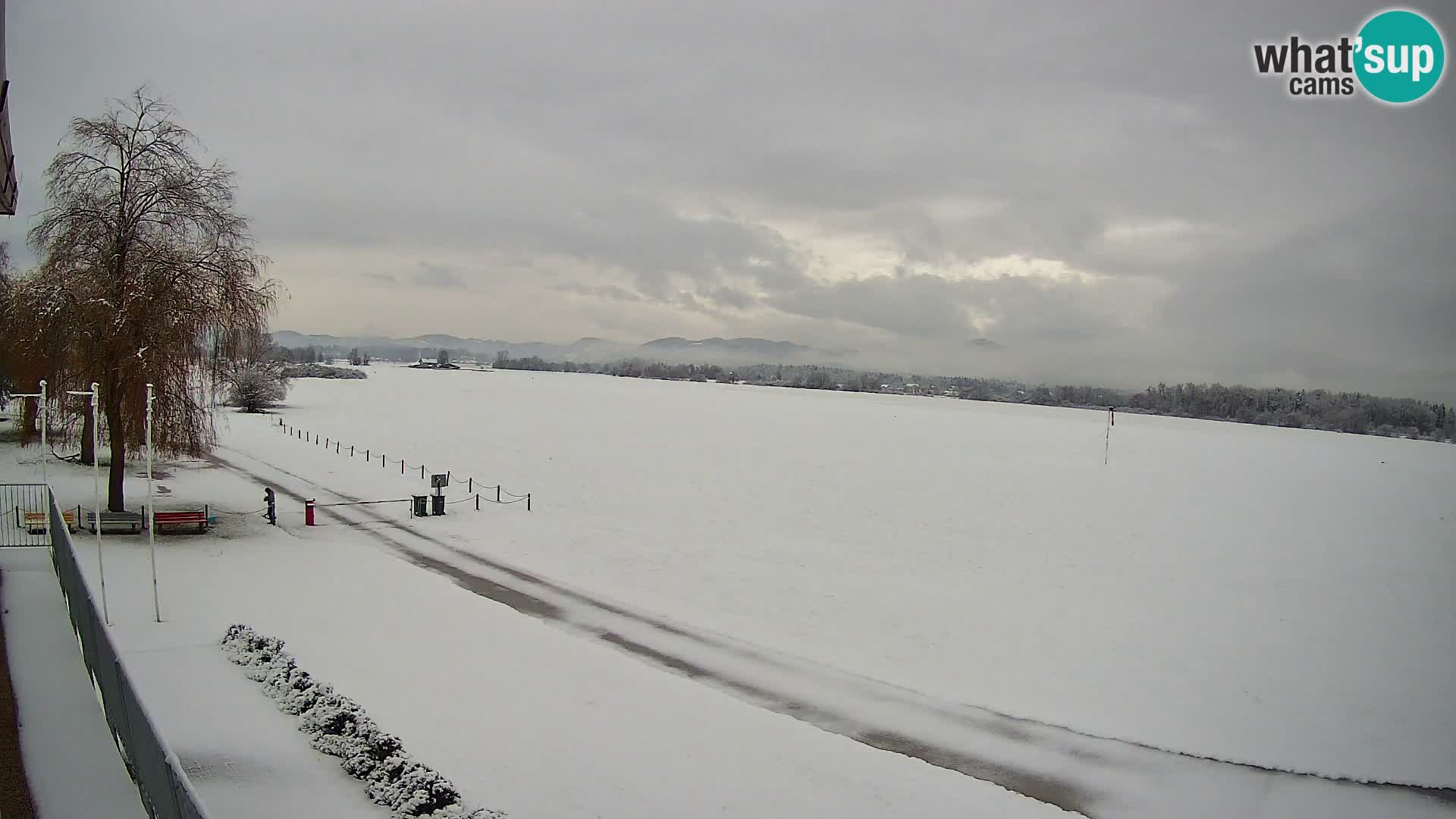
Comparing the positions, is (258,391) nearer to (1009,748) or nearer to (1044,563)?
(1044,563)

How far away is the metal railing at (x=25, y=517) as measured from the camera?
71.3ft

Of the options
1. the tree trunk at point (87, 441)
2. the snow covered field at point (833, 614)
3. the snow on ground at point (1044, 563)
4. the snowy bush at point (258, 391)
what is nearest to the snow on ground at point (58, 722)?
the snow covered field at point (833, 614)

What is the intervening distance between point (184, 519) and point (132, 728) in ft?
61.6

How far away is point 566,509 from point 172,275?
15538 millimetres

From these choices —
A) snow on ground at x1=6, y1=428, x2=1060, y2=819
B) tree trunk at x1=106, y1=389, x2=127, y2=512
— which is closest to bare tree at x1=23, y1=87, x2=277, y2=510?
tree trunk at x1=106, y1=389, x2=127, y2=512

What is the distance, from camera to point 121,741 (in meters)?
9.99

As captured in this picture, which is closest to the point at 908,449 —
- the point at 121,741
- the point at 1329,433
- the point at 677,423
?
the point at 677,423

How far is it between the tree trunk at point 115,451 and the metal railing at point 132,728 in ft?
44.0

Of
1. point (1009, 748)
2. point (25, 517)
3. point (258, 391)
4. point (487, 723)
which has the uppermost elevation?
point (258, 391)

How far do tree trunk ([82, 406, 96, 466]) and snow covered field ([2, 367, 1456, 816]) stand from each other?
103 inches

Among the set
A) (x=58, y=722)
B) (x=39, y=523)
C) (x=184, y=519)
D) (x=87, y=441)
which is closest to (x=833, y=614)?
(x=58, y=722)

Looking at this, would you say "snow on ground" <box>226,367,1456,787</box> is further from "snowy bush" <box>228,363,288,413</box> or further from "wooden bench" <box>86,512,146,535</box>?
"snowy bush" <box>228,363,288,413</box>

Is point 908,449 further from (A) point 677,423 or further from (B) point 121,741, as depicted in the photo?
(B) point 121,741

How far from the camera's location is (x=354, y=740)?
10812mm
